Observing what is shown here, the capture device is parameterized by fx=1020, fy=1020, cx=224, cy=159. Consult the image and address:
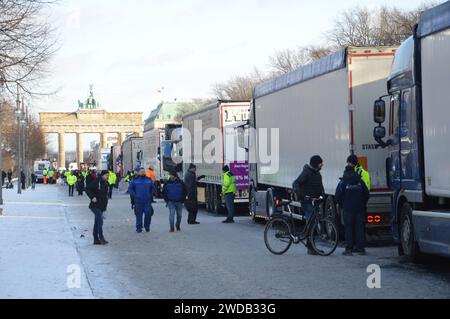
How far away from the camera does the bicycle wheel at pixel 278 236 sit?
17.9 m

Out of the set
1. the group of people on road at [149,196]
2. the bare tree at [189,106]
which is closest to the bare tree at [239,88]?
the bare tree at [189,106]

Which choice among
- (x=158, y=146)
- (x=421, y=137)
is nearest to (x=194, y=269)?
(x=421, y=137)

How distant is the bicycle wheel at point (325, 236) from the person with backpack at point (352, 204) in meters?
0.33

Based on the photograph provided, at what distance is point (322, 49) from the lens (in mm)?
77562

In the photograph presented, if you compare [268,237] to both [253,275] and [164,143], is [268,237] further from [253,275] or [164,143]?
[164,143]

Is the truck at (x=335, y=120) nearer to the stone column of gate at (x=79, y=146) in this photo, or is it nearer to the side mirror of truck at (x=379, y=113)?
the side mirror of truck at (x=379, y=113)

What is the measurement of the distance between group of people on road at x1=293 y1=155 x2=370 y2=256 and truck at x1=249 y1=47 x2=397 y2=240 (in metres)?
1.25

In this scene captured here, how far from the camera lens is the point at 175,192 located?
25609 mm

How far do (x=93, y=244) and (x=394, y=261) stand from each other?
7504mm

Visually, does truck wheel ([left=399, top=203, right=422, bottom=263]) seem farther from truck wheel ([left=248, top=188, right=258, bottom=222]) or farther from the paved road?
truck wheel ([left=248, top=188, right=258, bottom=222])

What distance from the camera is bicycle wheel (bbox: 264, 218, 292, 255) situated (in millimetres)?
17906

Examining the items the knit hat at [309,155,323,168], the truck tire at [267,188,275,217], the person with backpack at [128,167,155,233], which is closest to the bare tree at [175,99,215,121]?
the truck tire at [267,188,275,217]

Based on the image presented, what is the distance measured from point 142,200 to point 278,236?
819cm
